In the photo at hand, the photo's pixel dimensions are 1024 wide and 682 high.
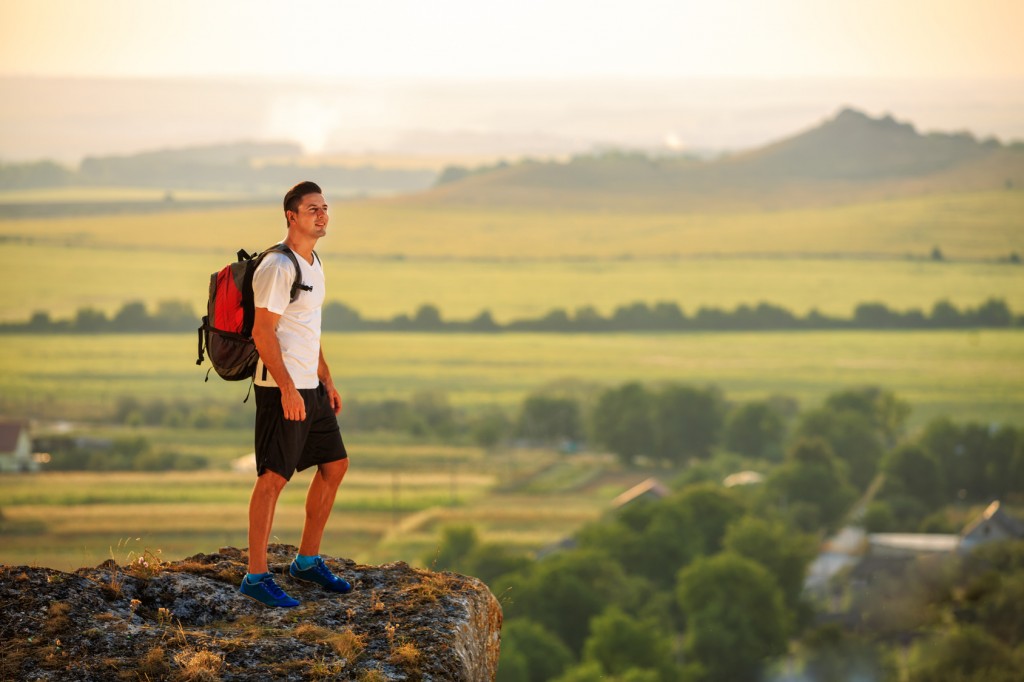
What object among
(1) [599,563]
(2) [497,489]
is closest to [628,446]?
(2) [497,489]

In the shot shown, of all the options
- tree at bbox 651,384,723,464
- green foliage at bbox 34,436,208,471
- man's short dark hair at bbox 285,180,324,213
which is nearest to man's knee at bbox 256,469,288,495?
man's short dark hair at bbox 285,180,324,213

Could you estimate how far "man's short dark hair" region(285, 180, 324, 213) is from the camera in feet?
28.2

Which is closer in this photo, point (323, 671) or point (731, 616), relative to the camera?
point (323, 671)

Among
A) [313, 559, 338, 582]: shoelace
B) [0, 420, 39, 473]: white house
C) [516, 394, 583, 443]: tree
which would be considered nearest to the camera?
[313, 559, 338, 582]: shoelace

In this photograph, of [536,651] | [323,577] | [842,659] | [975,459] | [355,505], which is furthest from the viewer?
[975,459]

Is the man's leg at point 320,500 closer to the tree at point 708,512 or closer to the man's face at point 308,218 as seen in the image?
the man's face at point 308,218

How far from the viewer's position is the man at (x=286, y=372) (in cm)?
836

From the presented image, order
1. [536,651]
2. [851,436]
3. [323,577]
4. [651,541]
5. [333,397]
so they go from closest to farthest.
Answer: [323,577] < [333,397] < [536,651] < [651,541] < [851,436]

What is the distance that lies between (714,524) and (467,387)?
283ft

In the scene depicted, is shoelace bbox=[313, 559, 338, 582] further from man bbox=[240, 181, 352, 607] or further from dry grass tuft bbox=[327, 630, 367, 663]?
dry grass tuft bbox=[327, 630, 367, 663]

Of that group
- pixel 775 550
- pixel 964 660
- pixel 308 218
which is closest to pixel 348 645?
pixel 308 218

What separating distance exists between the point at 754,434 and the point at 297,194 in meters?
148

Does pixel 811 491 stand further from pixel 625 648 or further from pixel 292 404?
pixel 292 404

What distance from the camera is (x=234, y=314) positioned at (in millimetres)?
8562
